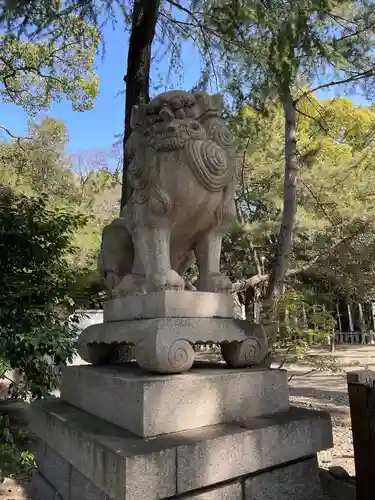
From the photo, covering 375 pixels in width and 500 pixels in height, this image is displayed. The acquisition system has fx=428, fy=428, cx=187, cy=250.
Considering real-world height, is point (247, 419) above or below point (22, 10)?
below

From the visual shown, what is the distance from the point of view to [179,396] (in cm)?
179

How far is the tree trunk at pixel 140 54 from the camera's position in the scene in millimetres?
4430

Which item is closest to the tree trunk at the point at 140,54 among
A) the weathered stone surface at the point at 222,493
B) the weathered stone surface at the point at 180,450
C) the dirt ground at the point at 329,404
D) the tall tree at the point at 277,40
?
the tall tree at the point at 277,40

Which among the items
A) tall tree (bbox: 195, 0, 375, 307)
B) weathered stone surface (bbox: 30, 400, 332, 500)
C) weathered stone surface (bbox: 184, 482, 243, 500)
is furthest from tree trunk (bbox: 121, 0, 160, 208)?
weathered stone surface (bbox: 184, 482, 243, 500)

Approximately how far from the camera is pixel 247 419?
196cm

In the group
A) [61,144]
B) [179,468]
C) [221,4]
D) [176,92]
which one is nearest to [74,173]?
[61,144]

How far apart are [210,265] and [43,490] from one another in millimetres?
1526

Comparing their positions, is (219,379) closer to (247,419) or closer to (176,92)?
(247,419)

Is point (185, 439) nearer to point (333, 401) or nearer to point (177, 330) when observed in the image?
point (177, 330)

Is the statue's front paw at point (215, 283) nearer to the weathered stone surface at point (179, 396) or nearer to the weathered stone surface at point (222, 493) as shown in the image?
the weathered stone surface at point (179, 396)

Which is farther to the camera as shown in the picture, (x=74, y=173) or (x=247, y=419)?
(x=74, y=173)

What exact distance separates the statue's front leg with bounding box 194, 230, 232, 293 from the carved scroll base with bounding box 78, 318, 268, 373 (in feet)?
0.67

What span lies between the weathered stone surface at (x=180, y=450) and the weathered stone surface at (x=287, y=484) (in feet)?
0.18

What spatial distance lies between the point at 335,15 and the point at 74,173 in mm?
11194
